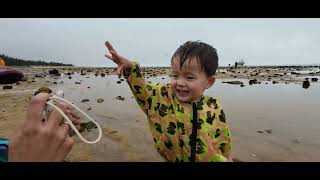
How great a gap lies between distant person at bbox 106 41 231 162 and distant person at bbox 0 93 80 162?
6.69ft

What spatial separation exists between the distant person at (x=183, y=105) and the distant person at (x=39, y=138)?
204 centimetres

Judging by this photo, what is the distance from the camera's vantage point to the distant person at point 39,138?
1.24 m

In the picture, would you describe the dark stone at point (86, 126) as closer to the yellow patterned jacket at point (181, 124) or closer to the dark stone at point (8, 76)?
the yellow patterned jacket at point (181, 124)

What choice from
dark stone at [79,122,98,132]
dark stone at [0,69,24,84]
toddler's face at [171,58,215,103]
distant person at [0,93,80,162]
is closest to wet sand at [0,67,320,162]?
dark stone at [79,122,98,132]

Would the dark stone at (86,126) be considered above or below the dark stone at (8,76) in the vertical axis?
below

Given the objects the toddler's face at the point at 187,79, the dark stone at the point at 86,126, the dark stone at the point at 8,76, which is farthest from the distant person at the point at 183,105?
the dark stone at the point at 86,126

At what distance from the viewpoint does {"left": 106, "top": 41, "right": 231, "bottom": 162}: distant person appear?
3.30 metres

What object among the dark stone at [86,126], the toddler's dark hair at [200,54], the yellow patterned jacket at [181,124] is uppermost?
the toddler's dark hair at [200,54]

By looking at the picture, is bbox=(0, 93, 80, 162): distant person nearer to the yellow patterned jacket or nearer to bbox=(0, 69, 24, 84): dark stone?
bbox=(0, 69, 24, 84): dark stone

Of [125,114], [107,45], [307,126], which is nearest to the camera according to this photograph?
[107,45]
